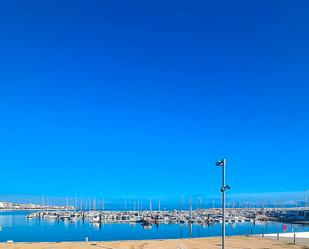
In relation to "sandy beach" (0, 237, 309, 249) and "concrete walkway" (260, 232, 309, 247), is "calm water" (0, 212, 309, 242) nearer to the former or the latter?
"concrete walkway" (260, 232, 309, 247)

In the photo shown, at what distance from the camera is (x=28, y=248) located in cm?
4125

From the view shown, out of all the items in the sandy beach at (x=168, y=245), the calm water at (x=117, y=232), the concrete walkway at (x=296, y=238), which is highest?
the sandy beach at (x=168, y=245)

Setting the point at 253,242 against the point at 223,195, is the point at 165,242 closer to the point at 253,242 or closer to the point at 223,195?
the point at 253,242

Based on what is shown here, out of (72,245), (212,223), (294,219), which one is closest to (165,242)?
(72,245)

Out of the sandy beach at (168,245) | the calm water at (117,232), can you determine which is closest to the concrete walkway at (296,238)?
the sandy beach at (168,245)

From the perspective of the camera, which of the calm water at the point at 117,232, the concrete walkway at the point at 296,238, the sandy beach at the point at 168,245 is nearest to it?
the sandy beach at the point at 168,245

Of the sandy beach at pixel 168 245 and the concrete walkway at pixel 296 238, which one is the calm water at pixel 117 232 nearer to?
the concrete walkway at pixel 296 238

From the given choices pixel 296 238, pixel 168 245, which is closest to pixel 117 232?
pixel 296 238

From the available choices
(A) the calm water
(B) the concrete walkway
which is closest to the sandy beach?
(B) the concrete walkway

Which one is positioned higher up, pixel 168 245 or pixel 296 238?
pixel 168 245

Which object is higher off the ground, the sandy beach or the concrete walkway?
the sandy beach

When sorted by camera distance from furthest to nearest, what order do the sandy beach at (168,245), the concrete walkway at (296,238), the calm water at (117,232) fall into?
the calm water at (117,232) < the concrete walkway at (296,238) < the sandy beach at (168,245)

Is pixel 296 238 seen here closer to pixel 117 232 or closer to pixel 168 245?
pixel 168 245

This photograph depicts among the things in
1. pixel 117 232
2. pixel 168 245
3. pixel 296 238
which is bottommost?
pixel 117 232
